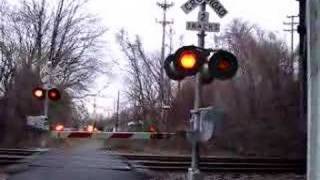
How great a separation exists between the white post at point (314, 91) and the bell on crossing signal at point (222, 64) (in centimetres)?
330

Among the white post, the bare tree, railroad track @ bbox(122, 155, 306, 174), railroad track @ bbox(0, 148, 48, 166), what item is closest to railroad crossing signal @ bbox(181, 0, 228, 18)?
the white post

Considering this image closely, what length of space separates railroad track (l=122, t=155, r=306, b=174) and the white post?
12150mm

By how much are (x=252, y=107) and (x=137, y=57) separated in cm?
2355

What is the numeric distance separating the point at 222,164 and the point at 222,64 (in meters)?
10.6

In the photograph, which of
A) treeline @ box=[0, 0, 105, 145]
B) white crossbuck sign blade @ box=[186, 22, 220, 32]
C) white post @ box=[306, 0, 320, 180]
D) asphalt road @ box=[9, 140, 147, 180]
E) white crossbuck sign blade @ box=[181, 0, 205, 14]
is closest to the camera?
white post @ box=[306, 0, 320, 180]

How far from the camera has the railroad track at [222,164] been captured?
18719 mm

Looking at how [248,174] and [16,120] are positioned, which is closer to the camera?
[248,174]

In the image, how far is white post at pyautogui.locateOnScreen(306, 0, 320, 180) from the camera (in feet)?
19.1

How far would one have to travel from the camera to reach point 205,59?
372 inches

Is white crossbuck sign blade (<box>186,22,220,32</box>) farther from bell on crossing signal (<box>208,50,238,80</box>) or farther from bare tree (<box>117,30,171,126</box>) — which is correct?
bare tree (<box>117,30,171,126</box>)

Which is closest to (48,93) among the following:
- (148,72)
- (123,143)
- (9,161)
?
(9,161)

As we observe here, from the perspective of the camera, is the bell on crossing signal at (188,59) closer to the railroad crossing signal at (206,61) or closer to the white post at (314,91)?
the railroad crossing signal at (206,61)

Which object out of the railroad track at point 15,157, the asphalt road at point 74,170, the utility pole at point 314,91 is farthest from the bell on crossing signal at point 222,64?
the railroad track at point 15,157

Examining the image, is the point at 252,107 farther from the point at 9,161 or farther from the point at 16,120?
the point at 9,161
